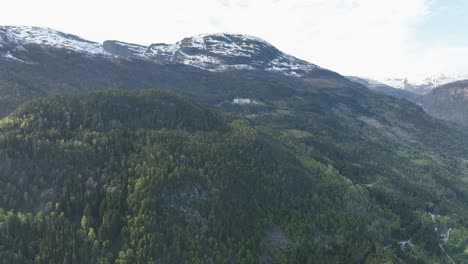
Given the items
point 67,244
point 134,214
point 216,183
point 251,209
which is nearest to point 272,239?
point 251,209

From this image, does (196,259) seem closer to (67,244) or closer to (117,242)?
(117,242)

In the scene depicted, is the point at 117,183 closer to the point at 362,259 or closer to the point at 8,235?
the point at 8,235

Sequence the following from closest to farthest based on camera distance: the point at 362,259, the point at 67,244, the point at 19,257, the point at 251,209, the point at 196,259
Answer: the point at 19,257 → the point at 67,244 → the point at 196,259 → the point at 362,259 → the point at 251,209

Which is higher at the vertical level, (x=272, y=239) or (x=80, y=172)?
(x=80, y=172)

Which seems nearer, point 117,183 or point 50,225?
point 50,225

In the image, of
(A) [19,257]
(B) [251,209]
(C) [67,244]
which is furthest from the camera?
(B) [251,209]

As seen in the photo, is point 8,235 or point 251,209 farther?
point 251,209

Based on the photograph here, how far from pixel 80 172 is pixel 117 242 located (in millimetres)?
52511

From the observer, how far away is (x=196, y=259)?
147 m

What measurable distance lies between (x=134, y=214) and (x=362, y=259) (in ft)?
347

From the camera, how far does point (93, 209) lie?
16125 centimetres

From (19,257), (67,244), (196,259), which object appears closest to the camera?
(19,257)

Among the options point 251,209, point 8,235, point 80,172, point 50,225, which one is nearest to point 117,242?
point 50,225

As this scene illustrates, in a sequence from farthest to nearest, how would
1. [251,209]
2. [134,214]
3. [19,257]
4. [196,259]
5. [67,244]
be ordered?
[251,209]
[134,214]
[196,259]
[67,244]
[19,257]
